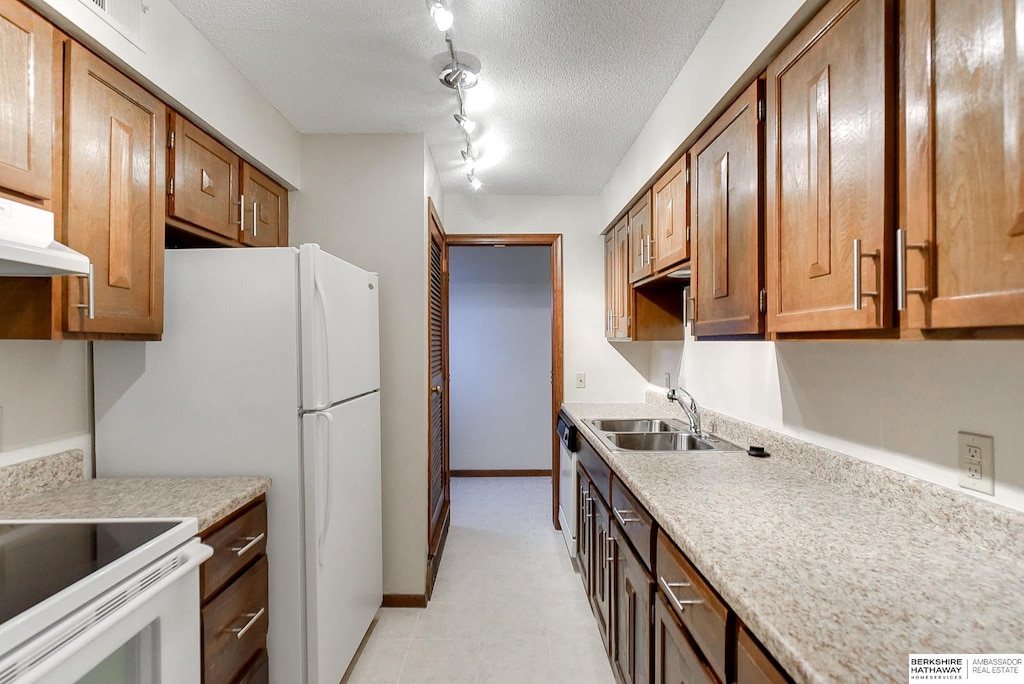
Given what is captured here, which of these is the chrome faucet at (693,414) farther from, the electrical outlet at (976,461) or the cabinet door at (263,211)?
the cabinet door at (263,211)

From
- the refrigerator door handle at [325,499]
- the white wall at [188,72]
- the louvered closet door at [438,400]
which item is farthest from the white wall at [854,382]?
the white wall at [188,72]

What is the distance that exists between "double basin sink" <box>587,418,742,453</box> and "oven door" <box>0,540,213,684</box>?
143 centimetres

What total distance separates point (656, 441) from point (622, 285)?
959 mm

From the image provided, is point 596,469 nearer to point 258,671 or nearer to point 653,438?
point 653,438

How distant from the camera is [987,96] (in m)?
0.74

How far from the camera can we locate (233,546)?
144 centimetres

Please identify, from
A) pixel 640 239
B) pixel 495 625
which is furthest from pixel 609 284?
pixel 495 625

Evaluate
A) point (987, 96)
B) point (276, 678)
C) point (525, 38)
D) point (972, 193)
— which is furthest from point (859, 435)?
point (276, 678)

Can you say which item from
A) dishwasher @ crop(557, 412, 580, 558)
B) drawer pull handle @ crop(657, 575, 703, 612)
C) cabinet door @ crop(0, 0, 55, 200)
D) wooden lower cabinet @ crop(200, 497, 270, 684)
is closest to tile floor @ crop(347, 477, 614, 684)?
dishwasher @ crop(557, 412, 580, 558)

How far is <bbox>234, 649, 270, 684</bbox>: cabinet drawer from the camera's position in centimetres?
150

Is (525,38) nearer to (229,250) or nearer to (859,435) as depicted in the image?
(229,250)

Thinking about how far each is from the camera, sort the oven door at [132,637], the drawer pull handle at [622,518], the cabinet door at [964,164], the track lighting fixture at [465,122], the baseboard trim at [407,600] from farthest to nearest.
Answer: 1. the baseboard trim at [407,600]
2. the track lighting fixture at [465,122]
3. the drawer pull handle at [622,518]
4. the oven door at [132,637]
5. the cabinet door at [964,164]

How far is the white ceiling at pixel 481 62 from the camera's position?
5.23 feet

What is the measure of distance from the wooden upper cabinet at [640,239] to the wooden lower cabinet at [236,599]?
198 cm
